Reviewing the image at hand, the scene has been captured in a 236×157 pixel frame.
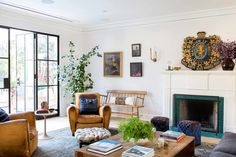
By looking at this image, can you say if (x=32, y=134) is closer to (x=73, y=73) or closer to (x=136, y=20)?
(x=73, y=73)

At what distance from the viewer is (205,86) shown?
528 cm

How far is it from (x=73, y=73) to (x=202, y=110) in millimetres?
3730

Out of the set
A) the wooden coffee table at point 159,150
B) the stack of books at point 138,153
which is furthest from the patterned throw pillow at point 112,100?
the stack of books at point 138,153

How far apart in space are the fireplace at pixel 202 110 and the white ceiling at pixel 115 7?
6.86ft

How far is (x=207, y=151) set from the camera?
3.96 m

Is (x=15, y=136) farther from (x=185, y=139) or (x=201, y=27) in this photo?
(x=201, y=27)

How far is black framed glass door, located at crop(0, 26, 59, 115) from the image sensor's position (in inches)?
251

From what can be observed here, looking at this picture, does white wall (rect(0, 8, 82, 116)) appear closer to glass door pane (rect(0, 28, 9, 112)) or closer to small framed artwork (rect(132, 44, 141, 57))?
glass door pane (rect(0, 28, 9, 112))

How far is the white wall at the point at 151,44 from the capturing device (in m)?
5.52

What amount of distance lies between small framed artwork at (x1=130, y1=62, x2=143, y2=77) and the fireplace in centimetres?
128

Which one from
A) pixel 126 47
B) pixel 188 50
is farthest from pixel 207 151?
pixel 126 47

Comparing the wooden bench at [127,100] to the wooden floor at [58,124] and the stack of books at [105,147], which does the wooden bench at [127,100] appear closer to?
the wooden floor at [58,124]

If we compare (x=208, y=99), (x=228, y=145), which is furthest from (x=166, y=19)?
(x=228, y=145)

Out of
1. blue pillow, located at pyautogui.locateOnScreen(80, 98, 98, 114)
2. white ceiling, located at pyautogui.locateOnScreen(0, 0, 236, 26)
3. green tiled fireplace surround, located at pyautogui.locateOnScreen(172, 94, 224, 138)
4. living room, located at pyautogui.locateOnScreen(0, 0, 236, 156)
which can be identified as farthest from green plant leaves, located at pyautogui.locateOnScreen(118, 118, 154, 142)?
white ceiling, located at pyautogui.locateOnScreen(0, 0, 236, 26)
